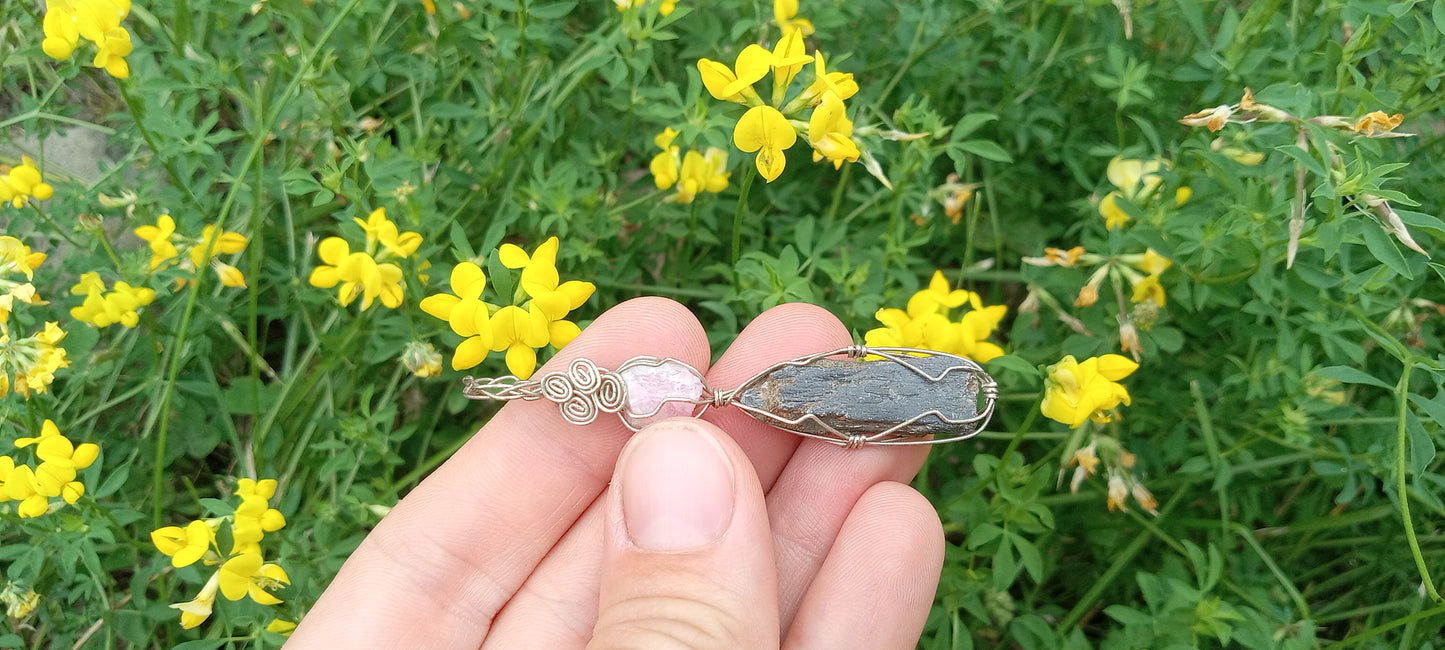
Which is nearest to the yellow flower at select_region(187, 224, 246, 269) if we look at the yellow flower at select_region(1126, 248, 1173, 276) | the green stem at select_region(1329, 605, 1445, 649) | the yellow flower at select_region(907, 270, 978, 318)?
the yellow flower at select_region(907, 270, 978, 318)

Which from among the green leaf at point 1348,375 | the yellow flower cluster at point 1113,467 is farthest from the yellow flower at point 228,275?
the green leaf at point 1348,375

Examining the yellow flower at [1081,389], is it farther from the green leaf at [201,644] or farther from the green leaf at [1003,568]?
the green leaf at [201,644]

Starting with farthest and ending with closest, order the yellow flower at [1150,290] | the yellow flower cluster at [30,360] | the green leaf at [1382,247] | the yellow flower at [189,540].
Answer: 1. the yellow flower at [1150,290]
2. the yellow flower cluster at [30,360]
3. the yellow flower at [189,540]
4. the green leaf at [1382,247]

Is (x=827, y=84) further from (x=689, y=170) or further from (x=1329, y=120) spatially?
(x=1329, y=120)

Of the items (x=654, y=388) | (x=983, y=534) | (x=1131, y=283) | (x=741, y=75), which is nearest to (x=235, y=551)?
(x=654, y=388)

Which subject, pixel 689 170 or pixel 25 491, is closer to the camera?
pixel 25 491

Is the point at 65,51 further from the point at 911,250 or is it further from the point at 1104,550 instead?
the point at 1104,550
